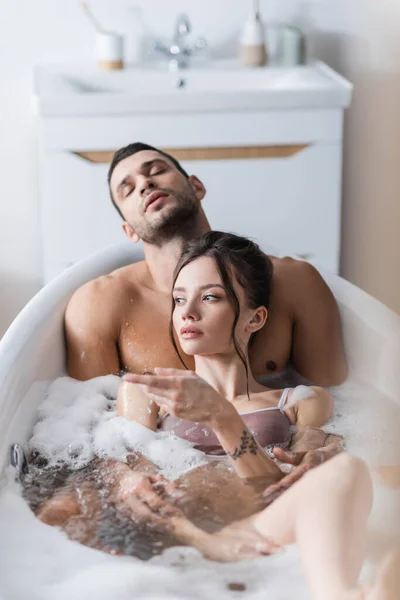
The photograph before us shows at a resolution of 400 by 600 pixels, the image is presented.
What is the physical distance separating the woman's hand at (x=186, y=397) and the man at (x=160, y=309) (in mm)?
355

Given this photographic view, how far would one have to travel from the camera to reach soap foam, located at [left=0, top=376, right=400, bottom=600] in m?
1.11

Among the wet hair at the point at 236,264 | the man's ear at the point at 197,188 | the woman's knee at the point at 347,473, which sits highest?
the man's ear at the point at 197,188

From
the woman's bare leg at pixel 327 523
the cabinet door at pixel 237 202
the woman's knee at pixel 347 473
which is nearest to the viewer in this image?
the woman's bare leg at pixel 327 523

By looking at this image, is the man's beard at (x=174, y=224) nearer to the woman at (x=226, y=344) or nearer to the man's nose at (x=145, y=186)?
the man's nose at (x=145, y=186)

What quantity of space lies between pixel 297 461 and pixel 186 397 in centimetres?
23

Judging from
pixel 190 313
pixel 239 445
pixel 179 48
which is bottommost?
pixel 239 445

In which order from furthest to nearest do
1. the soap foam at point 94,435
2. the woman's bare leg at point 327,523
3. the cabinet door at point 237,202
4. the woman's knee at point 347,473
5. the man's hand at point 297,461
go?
the cabinet door at point 237,202
the soap foam at point 94,435
the man's hand at point 297,461
the woman's knee at point 347,473
the woman's bare leg at point 327,523

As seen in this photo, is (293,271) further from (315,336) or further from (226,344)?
(226,344)

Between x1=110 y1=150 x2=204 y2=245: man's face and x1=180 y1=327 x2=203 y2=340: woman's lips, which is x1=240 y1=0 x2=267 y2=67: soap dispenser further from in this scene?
x1=180 y1=327 x2=203 y2=340: woman's lips

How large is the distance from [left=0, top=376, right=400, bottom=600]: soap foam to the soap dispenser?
1.36 m

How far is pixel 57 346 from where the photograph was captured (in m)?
1.67

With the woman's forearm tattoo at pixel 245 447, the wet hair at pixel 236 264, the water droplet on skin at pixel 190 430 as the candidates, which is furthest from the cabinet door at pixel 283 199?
the woman's forearm tattoo at pixel 245 447

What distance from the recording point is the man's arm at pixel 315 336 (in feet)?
5.46

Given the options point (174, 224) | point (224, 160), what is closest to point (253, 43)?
point (224, 160)
